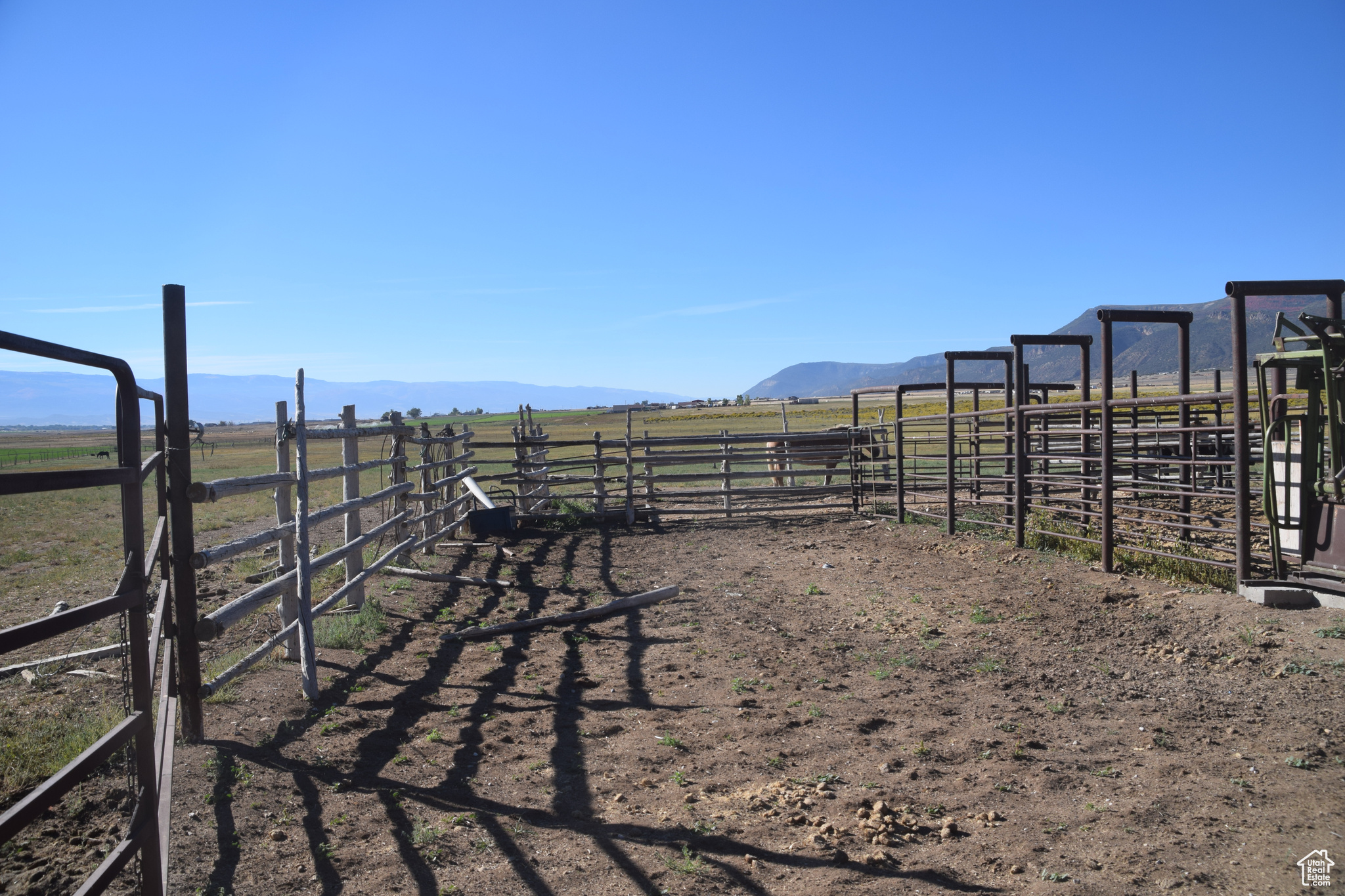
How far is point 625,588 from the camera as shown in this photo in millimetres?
8281

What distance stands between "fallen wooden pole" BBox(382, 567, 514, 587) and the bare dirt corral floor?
41.2 inches

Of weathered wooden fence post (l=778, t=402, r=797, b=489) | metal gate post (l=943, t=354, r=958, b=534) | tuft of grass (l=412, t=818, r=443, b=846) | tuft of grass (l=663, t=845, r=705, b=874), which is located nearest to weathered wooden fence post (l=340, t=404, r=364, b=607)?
tuft of grass (l=412, t=818, r=443, b=846)

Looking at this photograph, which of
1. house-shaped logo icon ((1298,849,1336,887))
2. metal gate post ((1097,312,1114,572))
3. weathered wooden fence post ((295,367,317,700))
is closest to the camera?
house-shaped logo icon ((1298,849,1336,887))

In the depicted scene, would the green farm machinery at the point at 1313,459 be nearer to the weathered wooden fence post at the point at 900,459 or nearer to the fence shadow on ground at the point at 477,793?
the fence shadow on ground at the point at 477,793

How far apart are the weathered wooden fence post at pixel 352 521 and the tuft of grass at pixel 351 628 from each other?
14 centimetres

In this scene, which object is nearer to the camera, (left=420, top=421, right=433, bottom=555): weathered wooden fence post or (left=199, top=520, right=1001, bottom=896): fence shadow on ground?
(left=199, top=520, right=1001, bottom=896): fence shadow on ground

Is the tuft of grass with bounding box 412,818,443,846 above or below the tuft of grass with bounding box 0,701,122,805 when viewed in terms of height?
below

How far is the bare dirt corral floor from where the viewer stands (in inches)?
116

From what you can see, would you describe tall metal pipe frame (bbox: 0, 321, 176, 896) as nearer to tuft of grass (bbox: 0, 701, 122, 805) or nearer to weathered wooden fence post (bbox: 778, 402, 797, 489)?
tuft of grass (bbox: 0, 701, 122, 805)

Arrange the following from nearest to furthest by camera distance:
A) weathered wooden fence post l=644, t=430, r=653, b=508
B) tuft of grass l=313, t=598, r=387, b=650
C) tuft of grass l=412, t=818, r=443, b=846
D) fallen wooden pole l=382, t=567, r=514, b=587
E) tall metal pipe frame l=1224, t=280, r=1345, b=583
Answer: tuft of grass l=412, t=818, r=443, b=846
tall metal pipe frame l=1224, t=280, r=1345, b=583
tuft of grass l=313, t=598, r=387, b=650
fallen wooden pole l=382, t=567, r=514, b=587
weathered wooden fence post l=644, t=430, r=653, b=508

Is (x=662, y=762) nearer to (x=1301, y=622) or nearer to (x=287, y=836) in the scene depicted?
(x=287, y=836)

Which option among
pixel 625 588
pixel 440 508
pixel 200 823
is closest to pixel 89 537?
pixel 440 508

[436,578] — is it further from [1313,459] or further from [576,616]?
[1313,459]

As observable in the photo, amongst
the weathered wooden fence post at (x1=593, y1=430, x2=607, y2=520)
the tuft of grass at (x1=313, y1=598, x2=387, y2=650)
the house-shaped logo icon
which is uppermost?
the weathered wooden fence post at (x1=593, y1=430, x2=607, y2=520)
